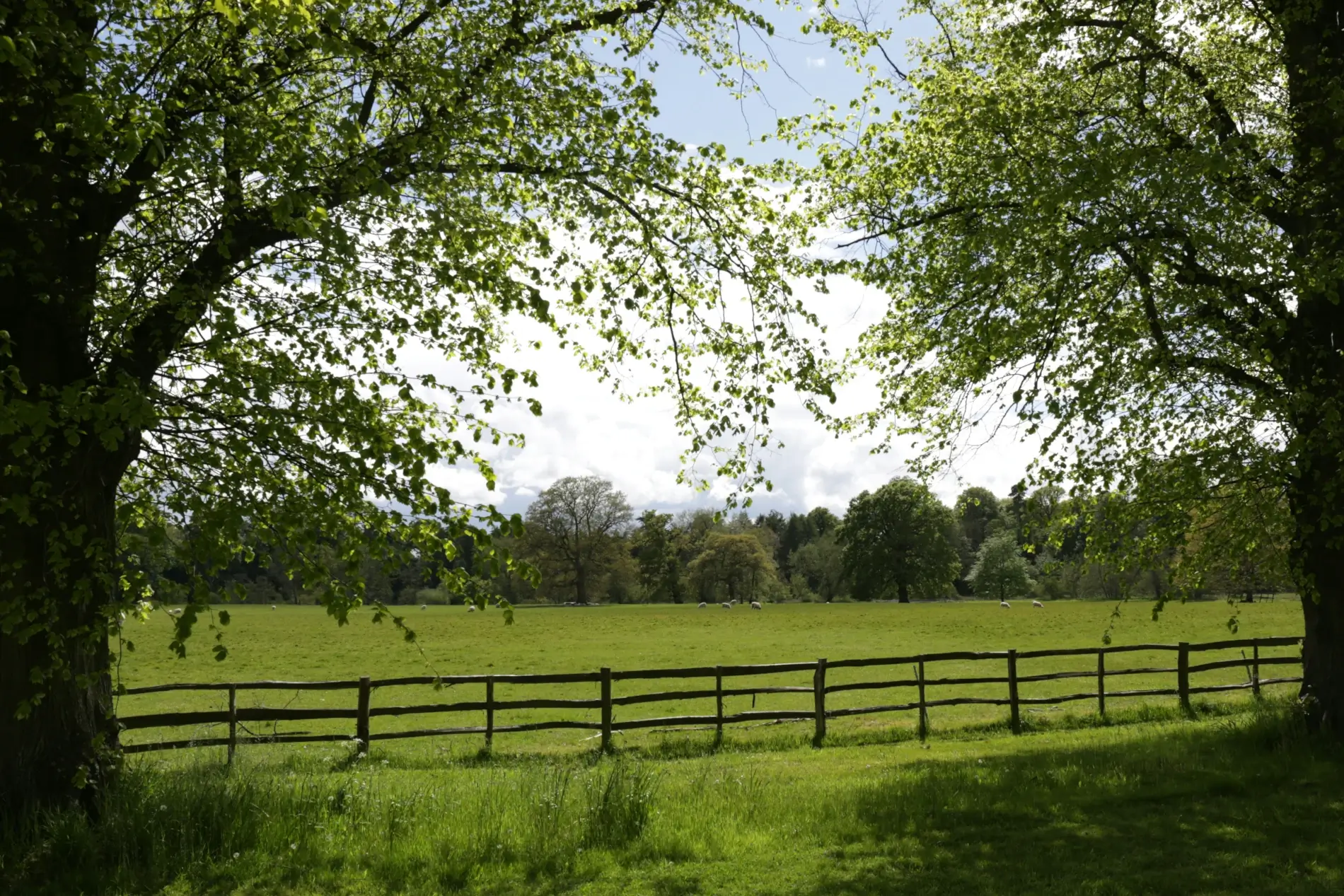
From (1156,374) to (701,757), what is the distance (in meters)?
8.35

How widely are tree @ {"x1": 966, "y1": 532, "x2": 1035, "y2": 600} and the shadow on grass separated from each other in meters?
73.8

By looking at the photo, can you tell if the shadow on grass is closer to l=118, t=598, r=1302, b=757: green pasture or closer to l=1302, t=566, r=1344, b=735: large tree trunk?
l=1302, t=566, r=1344, b=735: large tree trunk

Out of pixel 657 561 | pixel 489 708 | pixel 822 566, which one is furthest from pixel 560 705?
pixel 822 566

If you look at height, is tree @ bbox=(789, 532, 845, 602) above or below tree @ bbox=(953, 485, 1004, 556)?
below

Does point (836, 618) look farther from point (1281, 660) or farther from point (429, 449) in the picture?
point (429, 449)

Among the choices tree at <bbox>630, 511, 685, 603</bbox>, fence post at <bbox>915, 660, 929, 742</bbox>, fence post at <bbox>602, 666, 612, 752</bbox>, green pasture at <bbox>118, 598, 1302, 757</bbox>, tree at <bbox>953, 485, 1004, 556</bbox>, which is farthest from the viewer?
tree at <bbox>953, 485, 1004, 556</bbox>

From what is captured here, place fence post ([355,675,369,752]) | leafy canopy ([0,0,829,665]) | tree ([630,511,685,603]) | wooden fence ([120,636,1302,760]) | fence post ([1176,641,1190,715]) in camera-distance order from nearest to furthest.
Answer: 1. leafy canopy ([0,0,829,665])
2. wooden fence ([120,636,1302,760])
3. fence post ([355,675,369,752])
4. fence post ([1176,641,1190,715])
5. tree ([630,511,685,603])

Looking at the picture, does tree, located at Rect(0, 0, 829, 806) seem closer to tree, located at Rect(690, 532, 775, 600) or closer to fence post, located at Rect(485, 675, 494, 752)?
fence post, located at Rect(485, 675, 494, 752)

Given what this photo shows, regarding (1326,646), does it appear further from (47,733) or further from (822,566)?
(822,566)

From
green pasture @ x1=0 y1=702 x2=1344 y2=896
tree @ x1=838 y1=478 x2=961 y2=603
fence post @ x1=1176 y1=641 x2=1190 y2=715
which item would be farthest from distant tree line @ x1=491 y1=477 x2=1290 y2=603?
green pasture @ x1=0 y1=702 x2=1344 y2=896

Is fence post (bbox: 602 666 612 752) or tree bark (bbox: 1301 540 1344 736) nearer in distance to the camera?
tree bark (bbox: 1301 540 1344 736)

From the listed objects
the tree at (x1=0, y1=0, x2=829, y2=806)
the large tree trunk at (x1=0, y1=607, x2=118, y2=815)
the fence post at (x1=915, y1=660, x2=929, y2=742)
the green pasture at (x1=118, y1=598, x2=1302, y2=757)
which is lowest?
the green pasture at (x1=118, y1=598, x2=1302, y2=757)

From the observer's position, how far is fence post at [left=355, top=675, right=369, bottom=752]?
14.1 metres

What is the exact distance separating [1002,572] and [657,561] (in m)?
30.4
